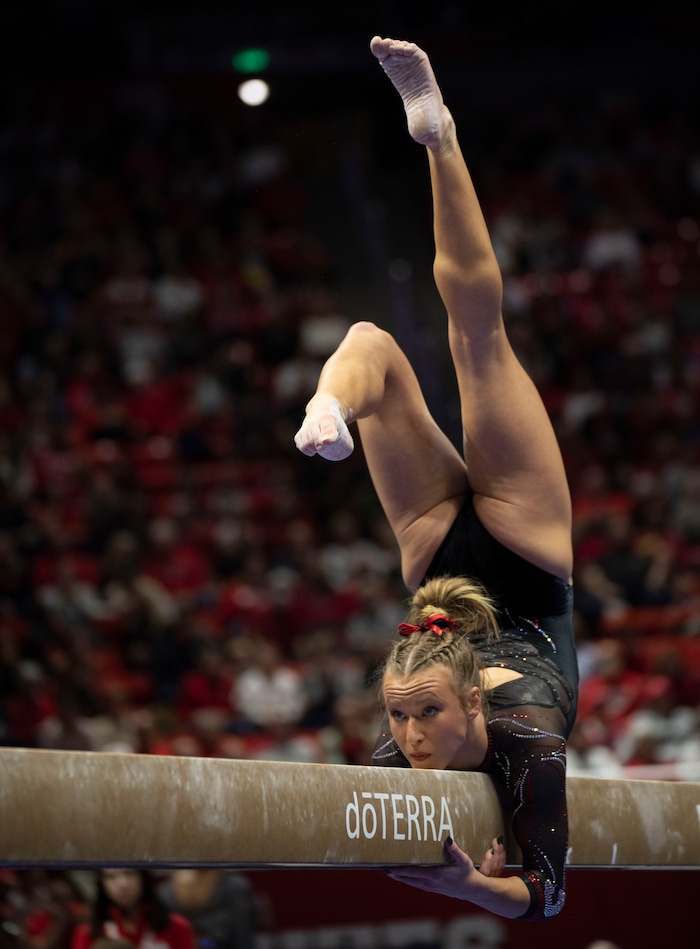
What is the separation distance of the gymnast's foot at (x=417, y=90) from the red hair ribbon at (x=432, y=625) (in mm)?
1164

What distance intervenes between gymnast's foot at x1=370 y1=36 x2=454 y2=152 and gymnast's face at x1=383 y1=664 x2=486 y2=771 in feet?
4.28

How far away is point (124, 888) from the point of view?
4.12m

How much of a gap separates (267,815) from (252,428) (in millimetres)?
7925

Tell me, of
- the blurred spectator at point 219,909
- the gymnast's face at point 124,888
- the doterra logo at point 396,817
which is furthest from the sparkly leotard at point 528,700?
the blurred spectator at point 219,909

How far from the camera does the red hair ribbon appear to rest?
116 inches

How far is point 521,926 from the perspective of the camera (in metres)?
4.70

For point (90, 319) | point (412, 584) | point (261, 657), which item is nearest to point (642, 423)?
point (261, 657)

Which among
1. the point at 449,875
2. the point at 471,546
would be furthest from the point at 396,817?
Answer: the point at 471,546

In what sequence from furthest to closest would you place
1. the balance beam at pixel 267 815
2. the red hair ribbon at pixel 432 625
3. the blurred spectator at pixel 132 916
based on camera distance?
the blurred spectator at pixel 132 916
the red hair ribbon at pixel 432 625
the balance beam at pixel 267 815

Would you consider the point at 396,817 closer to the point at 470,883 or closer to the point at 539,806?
the point at 470,883

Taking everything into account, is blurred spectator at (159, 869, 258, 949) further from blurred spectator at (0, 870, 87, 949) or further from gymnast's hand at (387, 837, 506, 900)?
gymnast's hand at (387, 837, 506, 900)

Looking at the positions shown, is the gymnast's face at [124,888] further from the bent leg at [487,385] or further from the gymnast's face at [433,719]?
the bent leg at [487,385]

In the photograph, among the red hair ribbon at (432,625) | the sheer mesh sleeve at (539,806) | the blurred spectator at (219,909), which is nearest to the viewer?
the sheer mesh sleeve at (539,806)

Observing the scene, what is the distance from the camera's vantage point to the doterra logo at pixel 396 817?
2.46 meters
